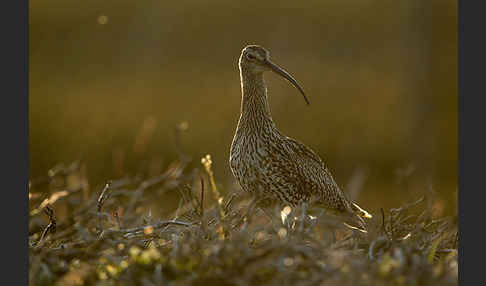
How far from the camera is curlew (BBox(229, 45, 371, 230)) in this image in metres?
4.78

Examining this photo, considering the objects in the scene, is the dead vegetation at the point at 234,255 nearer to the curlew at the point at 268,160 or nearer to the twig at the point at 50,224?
the twig at the point at 50,224

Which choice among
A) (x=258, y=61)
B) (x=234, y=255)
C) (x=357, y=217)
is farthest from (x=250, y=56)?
(x=234, y=255)

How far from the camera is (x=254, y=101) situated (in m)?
5.10

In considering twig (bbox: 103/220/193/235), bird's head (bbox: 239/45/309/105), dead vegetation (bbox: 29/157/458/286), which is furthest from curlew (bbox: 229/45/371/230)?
twig (bbox: 103/220/193/235)

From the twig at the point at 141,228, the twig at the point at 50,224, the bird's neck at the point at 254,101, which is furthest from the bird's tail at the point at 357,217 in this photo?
the twig at the point at 50,224

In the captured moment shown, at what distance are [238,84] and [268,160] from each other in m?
13.1

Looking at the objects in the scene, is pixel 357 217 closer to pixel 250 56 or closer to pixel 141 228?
pixel 250 56

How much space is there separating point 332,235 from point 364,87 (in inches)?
599

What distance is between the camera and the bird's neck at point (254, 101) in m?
5.02

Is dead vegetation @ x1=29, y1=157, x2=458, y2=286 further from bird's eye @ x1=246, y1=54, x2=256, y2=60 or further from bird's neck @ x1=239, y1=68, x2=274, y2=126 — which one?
bird's eye @ x1=246, y1=54, x2=256, y2=60

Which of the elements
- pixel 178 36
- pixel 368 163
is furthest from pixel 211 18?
pixel 368 163

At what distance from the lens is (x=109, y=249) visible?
3.51 metres

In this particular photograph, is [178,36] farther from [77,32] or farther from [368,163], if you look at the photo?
[368,163]

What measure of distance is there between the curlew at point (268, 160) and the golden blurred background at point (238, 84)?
5.34 meters
